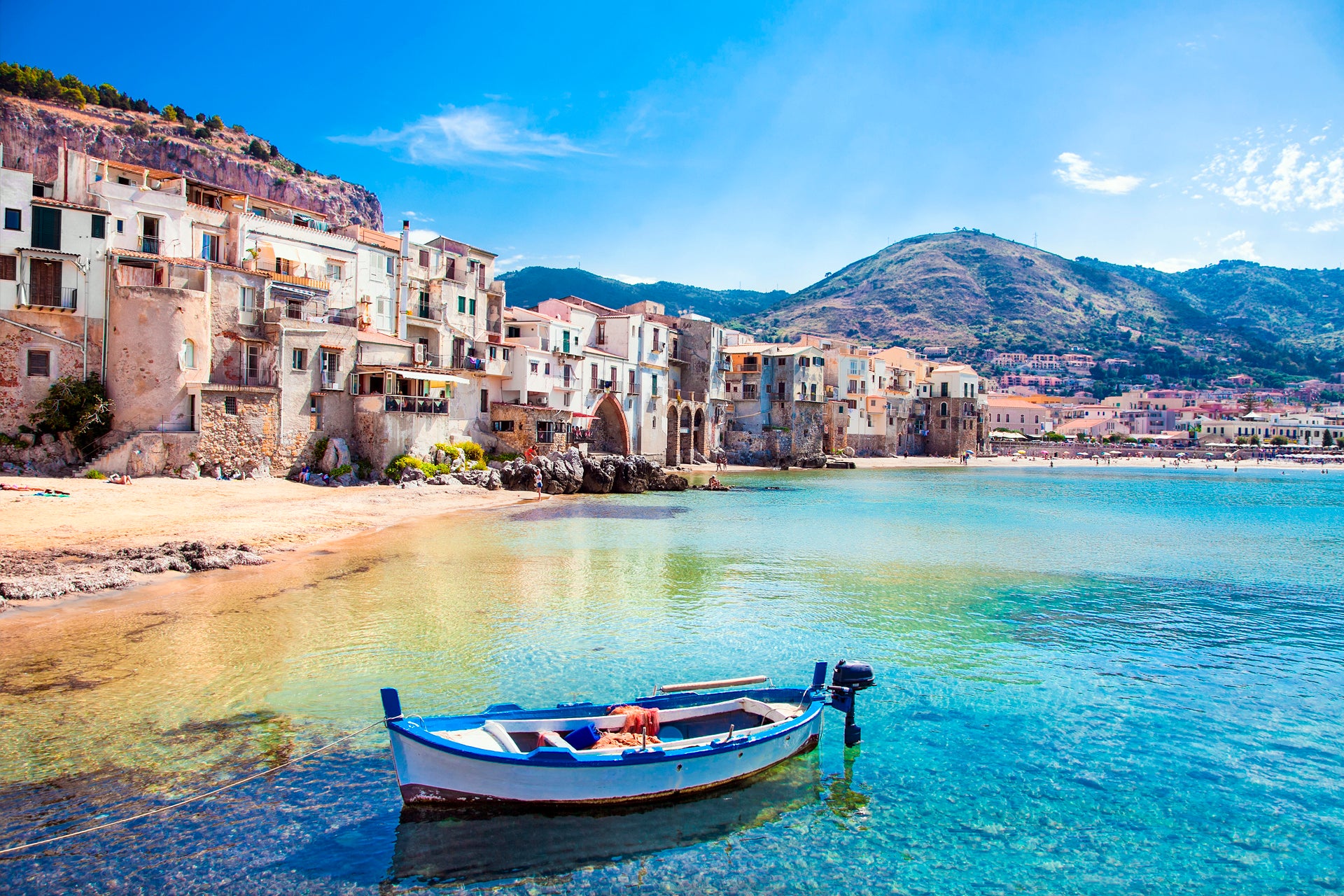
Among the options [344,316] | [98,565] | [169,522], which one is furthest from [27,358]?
[98,565]

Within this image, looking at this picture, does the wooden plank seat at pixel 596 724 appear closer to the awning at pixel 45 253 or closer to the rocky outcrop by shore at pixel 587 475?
the awning at pixel 45 253

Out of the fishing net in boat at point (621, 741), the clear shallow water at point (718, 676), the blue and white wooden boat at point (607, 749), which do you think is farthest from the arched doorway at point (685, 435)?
the fishing net in boat at point (621, 741)

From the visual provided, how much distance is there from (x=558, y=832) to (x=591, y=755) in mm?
904

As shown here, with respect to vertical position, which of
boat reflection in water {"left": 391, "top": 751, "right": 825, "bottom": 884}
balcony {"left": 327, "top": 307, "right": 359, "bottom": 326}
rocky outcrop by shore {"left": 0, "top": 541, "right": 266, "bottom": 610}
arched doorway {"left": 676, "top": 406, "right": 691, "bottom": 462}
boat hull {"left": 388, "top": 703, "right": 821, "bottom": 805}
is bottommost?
boat reflection in water {"left": 391, "top": 751, "right": 825, "bottom": 884}

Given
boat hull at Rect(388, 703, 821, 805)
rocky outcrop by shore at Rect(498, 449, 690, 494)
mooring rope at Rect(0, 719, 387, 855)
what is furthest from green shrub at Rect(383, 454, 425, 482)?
boat hull at Rect(388, 703, 821, 805)

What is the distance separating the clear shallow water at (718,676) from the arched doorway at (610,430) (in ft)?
109

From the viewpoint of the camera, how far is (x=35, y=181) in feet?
101

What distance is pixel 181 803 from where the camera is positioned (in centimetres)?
907

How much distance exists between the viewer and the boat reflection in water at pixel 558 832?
27.0 ft

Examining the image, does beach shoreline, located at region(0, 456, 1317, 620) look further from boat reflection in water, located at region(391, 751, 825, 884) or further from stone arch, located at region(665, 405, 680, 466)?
stone arch, located at region(665, 405, 680, 466)

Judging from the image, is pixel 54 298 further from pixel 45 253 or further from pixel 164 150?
pixel 164 150

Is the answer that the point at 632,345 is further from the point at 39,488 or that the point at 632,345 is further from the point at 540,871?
the point at 540,871

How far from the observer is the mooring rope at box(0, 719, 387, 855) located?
8.13 metres

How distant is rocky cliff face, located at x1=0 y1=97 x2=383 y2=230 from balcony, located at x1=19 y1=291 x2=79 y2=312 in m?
31.3
